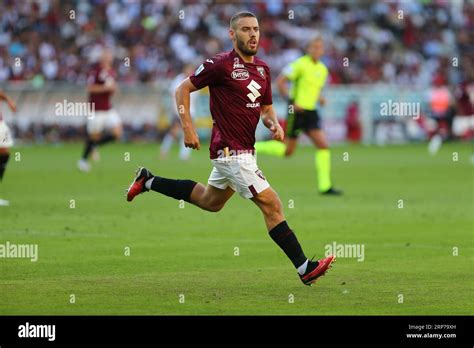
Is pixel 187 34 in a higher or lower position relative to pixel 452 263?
higher

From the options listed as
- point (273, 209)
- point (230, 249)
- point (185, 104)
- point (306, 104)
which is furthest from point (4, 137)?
point (273, 209)

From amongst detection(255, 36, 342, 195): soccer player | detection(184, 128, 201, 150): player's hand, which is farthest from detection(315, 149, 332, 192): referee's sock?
detection(184, 128, 201, 150): player's hand

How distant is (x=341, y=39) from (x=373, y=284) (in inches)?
1442

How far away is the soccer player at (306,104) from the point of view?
21141 millimetres

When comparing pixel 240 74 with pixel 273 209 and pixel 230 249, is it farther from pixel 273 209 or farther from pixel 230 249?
pixel 230 249

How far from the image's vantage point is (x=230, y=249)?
1381cm

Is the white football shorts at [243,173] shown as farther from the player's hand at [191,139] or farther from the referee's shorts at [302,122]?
the referee's shorts at [302,122]

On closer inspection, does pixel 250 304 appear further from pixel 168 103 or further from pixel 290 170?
pixel 168 103

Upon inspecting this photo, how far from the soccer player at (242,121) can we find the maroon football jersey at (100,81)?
1746 cm

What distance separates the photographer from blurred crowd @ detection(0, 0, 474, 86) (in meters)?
42.8

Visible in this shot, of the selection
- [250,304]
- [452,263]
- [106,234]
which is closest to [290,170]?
[106,234]
